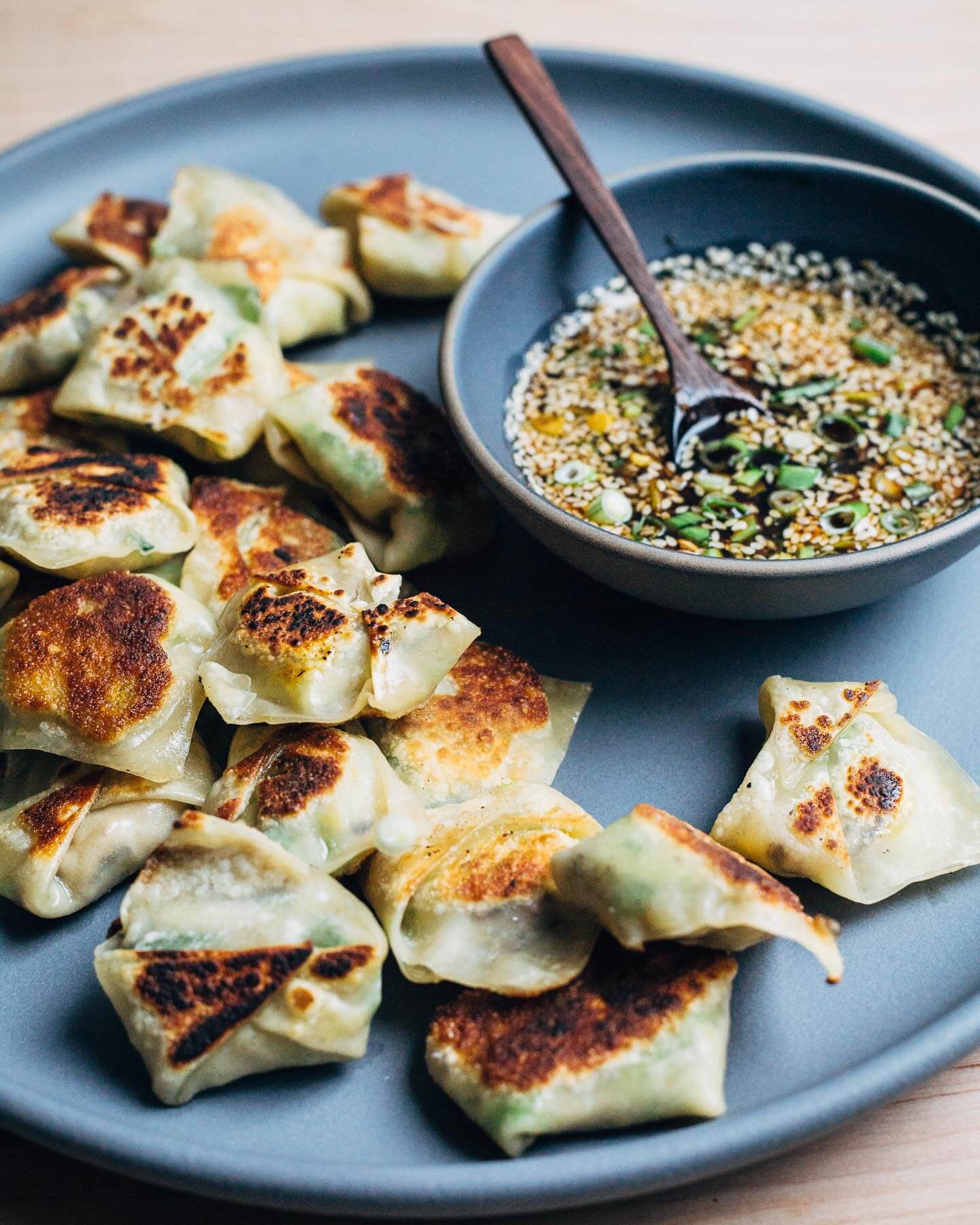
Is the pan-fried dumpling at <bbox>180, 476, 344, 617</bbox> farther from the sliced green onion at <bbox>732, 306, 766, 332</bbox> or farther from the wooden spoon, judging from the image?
the sliced green onion at <bbox>732, 306, 766, 332</bbox>

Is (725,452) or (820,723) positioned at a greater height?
(725,452)

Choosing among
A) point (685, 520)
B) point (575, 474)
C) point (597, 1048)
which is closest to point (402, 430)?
point (575, 474)

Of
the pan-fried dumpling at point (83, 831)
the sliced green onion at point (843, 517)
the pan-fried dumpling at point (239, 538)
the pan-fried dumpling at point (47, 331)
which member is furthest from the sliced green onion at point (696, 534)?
the pan-fried dumpling at point (47, 331)

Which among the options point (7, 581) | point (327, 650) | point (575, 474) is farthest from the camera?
point (575, 474)

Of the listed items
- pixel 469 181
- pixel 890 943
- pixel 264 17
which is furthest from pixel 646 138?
pixel 890 943

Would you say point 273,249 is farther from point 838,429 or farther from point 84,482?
point 838,429

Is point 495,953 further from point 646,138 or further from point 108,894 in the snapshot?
point 646,138

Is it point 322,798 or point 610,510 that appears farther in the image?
point 610,510
